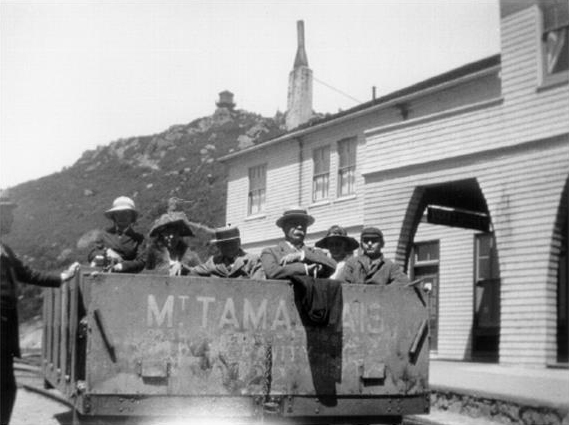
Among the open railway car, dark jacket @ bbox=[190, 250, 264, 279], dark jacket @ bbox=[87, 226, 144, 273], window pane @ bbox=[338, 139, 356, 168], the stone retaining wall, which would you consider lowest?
the stone retaining wall

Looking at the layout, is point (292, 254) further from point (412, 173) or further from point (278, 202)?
point (278, 202)

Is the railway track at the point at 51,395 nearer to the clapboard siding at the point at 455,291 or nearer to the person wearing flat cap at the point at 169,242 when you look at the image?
the person wearing flat cap at the point at 169,242

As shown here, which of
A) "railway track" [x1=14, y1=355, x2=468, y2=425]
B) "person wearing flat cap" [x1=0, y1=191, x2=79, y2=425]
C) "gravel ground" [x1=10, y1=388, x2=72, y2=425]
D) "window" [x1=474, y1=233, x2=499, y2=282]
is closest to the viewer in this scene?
"person wearing flat cap" [x1=0, y1=191, x2=79, y2=425]

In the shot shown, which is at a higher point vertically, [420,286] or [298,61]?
[298,61]

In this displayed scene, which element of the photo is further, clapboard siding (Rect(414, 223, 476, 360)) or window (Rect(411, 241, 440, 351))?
window (Rect(411, 241, 440, 351))

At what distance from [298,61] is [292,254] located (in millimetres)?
25441

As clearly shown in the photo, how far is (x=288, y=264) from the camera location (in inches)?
239

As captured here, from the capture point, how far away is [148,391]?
5.32 m

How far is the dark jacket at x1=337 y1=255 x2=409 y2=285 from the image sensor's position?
682cm

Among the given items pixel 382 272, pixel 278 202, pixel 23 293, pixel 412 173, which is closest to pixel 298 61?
pixel 278 202

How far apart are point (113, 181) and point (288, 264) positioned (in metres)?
54.2

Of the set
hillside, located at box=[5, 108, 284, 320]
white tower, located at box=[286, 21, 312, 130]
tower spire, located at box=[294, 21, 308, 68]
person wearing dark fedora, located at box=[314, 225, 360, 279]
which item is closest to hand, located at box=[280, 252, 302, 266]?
person wearing dark fedora, located at box=[314, 225, 360, 279]

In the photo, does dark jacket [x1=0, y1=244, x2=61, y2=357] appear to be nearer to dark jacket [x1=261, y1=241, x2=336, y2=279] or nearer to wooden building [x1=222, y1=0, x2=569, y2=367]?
dark jacket [x1=261, y1=241, x2=336, y2=279]

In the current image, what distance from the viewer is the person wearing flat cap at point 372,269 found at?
683cm
